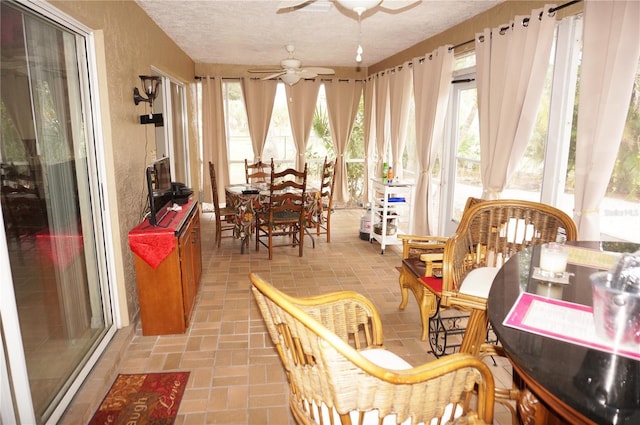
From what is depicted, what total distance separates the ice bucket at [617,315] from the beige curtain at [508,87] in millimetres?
2358

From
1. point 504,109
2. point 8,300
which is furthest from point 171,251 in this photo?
point 504,109

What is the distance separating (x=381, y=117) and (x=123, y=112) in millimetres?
4130

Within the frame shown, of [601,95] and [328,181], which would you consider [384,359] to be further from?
[328,181]

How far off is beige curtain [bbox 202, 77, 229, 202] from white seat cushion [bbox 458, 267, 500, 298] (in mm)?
5354

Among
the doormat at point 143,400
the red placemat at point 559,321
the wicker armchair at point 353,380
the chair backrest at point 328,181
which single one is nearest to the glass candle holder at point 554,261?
the red placemat at point 559,321

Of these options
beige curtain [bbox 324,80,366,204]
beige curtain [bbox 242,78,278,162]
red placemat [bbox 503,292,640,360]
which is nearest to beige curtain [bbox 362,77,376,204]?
beige curtain [bbox 324,80,366,204]

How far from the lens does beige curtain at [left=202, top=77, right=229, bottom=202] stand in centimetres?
661

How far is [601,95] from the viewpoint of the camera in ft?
7.96

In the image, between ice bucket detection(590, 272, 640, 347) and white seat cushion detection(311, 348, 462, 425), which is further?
white seat cushion detection(311, 348, 462, 425)

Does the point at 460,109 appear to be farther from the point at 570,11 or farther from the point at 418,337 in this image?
the point at 418,337

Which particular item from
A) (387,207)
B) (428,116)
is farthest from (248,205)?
(428,116)

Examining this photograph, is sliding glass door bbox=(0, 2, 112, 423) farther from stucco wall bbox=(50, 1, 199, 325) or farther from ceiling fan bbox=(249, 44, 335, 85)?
ceiling fan bbox=(249, 44, 335, 85)

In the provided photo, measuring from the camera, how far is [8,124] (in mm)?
1677

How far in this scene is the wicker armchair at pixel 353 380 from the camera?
1.02 m
